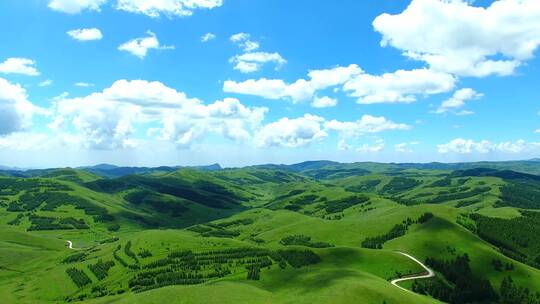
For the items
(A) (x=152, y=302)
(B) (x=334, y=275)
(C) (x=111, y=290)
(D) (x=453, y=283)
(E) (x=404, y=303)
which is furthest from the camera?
(C) (x=111, y=290)

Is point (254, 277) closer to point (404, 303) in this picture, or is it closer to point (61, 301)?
point (404, 303)

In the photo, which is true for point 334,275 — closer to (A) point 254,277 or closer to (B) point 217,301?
(A) point 254,277

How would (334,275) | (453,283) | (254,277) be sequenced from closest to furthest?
1. (334,275)
2. (254,277)
3. (453,283)

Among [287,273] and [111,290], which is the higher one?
[287,273]

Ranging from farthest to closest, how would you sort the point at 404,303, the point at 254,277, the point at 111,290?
the point at 111,290, the point at 254,277, the point at 404,303

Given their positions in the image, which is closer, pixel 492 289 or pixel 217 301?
pixel 217 301

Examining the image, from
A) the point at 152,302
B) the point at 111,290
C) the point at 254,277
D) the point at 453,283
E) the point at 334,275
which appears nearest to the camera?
the point at 152,302

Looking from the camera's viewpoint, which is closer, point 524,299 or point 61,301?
point 524,299

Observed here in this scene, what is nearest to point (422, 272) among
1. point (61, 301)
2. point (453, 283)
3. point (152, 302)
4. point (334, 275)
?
point (453, 283)

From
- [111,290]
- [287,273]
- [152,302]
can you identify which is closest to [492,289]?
[287,273]
